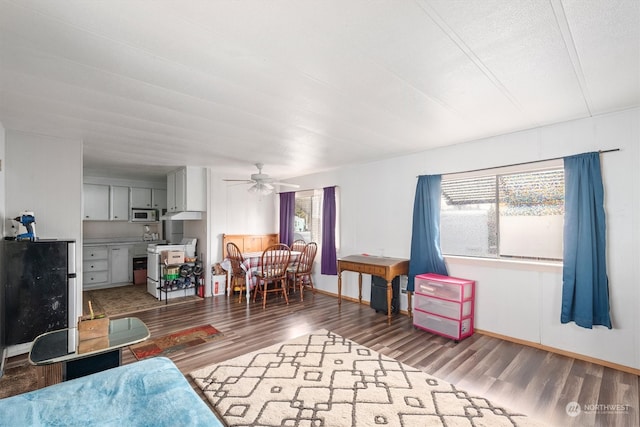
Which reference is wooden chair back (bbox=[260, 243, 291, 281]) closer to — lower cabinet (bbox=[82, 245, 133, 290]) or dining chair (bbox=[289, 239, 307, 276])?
dining chair (bbox=[289, 239, 307, 276])

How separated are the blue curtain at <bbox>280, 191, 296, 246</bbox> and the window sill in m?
3.13

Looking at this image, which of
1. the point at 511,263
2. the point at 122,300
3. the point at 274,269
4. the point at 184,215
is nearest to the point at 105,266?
the point at 122,300

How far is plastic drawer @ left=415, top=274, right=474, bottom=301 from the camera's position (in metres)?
3.31

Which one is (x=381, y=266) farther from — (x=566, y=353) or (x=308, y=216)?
(x=308, y=216)

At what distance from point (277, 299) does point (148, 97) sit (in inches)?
144

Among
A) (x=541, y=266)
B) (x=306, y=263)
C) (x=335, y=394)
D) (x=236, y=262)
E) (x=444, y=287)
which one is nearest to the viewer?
(x=335, y=394)

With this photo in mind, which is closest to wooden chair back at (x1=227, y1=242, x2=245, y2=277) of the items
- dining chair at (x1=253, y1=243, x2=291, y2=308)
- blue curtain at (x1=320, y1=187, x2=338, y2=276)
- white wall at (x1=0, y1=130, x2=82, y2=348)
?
dining chair at (x1=253, y1=243, x2=291, y2=308)

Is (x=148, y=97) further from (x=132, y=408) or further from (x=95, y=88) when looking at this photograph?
(x=132, y=408)

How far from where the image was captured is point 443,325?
334 cm

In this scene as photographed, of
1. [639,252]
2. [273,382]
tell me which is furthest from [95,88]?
[639,252]

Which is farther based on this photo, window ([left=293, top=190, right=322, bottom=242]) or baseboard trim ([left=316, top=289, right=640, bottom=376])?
window ([left=293, top=190, right=322, bottom=242])

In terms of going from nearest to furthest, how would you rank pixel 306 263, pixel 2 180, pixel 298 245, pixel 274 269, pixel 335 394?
pixel 335 394
pixel 2 180
pixel 274 269
pixel 306 263
pixel 298 245

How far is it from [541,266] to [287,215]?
4.26 m

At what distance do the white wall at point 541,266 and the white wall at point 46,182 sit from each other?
3.85 meters
